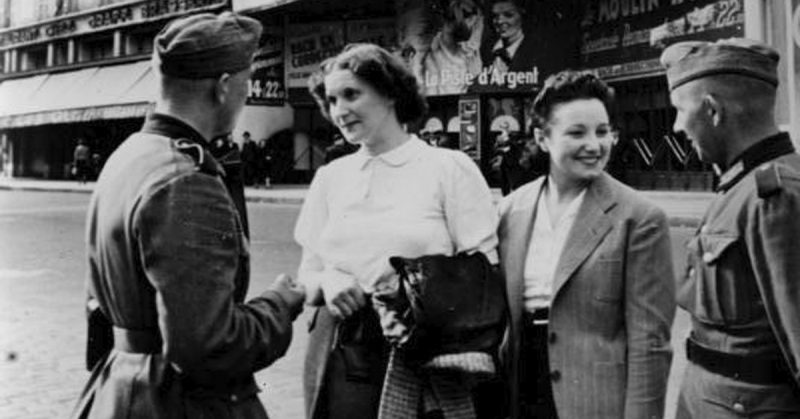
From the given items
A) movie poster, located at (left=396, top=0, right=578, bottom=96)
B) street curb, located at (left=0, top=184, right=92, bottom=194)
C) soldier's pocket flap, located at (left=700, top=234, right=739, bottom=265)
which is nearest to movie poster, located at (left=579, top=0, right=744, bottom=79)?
movie poster, located at (left=396, top=0, right=578, bottom=96)

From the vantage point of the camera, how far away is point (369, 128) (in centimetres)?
306

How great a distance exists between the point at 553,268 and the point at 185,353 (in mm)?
1376

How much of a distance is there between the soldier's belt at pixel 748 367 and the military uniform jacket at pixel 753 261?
0.02 meters

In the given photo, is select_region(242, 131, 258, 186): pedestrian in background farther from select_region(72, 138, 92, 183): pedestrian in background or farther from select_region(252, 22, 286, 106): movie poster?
select_region(72, 138, 92, 183): pedestrian in background

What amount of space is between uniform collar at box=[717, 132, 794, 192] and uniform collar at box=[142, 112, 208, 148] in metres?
1.45

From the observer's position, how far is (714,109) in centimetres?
246

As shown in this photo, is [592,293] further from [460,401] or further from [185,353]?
[185,353]

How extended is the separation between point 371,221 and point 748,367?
1274mm

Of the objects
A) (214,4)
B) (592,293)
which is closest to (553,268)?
(592,293)

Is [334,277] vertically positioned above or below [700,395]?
above

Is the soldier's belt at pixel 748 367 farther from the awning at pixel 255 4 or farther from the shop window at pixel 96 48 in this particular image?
the shop window at pixel 96 48

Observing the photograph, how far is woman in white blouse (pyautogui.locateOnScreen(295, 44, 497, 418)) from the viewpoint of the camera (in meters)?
2.91

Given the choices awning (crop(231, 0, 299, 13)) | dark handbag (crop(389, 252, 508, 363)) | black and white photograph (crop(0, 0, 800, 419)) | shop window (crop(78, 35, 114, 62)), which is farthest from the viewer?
shop window (crop(78, 35, 114, 62))

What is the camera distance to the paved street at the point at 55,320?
561 cm
